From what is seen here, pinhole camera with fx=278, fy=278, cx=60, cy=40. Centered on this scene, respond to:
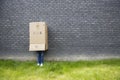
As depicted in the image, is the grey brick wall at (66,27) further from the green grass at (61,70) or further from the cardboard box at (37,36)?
the cardboard box at (37,36)

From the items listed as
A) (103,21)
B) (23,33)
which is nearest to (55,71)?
(23,33)

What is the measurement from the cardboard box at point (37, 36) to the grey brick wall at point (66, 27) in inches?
24.6

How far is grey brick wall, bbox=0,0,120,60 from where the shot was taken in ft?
30.2

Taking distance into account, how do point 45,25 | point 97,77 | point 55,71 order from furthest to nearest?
point 45,25, point 55,71, point 97,77

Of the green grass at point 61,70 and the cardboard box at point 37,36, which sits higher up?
the cardboard box at point 37,36

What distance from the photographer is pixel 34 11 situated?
923cm

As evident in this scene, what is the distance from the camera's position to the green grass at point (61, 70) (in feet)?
24.4

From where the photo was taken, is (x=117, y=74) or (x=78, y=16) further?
(x=78, y=16)

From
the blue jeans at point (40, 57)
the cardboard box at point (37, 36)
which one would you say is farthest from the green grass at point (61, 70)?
the cardboard box at point (37, 36)

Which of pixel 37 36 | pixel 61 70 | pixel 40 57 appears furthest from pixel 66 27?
pixel 61 70

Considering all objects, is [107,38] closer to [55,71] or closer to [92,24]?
[92,24]

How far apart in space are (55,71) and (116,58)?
2.39 metres

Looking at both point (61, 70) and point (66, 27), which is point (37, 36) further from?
point (61, 70)

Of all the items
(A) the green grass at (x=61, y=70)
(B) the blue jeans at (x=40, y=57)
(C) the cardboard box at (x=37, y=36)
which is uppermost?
(C) the cardboard box at (x=37, y=36)
